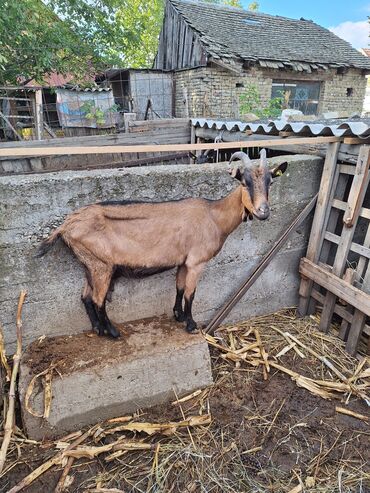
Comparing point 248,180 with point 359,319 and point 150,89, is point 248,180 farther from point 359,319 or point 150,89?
point 150,89

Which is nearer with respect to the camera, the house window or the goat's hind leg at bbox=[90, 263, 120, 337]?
the goat's hind leg at bbox=[90, 263, 120, 337]

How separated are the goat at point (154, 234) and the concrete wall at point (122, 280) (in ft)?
0.64

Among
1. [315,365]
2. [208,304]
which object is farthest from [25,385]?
[315,365]

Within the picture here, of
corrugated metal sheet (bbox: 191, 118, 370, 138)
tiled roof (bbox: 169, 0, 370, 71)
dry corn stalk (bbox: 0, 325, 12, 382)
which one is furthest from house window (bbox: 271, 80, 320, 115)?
dry corn stalk (bbox: 0, 325, 12, 382)

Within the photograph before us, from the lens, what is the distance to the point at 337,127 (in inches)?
146

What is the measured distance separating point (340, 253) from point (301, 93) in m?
13.8

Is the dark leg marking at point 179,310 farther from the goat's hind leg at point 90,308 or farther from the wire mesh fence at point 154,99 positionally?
the wire mesh fence at point 154,99

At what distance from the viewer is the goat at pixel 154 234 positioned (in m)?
2.94

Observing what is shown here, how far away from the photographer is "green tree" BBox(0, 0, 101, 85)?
9.75 meters

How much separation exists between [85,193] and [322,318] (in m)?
3.30

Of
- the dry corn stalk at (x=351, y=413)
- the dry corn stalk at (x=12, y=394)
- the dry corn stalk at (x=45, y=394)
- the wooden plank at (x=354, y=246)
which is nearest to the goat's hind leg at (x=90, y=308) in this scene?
the dry corn stalk at (x=12, y=394)

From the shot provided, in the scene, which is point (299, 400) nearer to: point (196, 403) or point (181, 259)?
point (196, 403)

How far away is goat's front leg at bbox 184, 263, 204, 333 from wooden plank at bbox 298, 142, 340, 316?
177 centimetres

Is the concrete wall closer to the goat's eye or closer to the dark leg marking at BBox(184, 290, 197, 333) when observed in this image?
the dark leg marking at BBox(184, 290, 197, 333)
